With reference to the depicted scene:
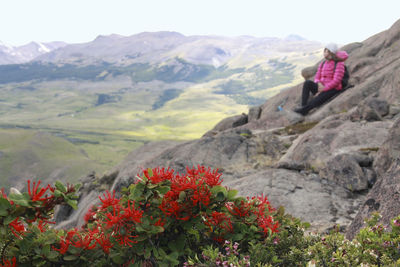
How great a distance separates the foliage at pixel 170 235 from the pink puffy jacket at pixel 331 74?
22.8 meters

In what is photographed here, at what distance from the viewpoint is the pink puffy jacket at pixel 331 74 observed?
82.6ft

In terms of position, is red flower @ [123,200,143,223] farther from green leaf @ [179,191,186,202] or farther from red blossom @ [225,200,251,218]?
red blossom @ [225,200,251,218]

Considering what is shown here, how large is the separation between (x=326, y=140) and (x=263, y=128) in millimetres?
13177

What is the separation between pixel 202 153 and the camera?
59.5ft

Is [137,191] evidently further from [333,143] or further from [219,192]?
[333,143]

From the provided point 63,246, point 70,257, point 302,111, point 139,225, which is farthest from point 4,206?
point 302,111

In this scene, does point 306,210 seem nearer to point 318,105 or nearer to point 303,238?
point 303,238

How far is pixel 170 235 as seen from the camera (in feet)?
16.2

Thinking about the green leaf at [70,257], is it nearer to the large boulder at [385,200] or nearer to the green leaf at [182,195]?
the green leaf at [182,195]

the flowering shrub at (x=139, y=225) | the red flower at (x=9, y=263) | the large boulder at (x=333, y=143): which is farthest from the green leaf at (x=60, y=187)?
the large boulder at (x=333, y=143)

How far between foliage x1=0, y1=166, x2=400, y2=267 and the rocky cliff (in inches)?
97.7

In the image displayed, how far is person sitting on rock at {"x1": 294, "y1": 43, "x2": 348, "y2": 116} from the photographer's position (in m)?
25.0

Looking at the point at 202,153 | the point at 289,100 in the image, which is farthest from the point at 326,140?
the point at 289,100

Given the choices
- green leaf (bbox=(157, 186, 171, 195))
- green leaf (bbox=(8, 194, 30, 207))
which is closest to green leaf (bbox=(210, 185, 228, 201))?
green leaf (bbox=(157, 186, 171, 195))
